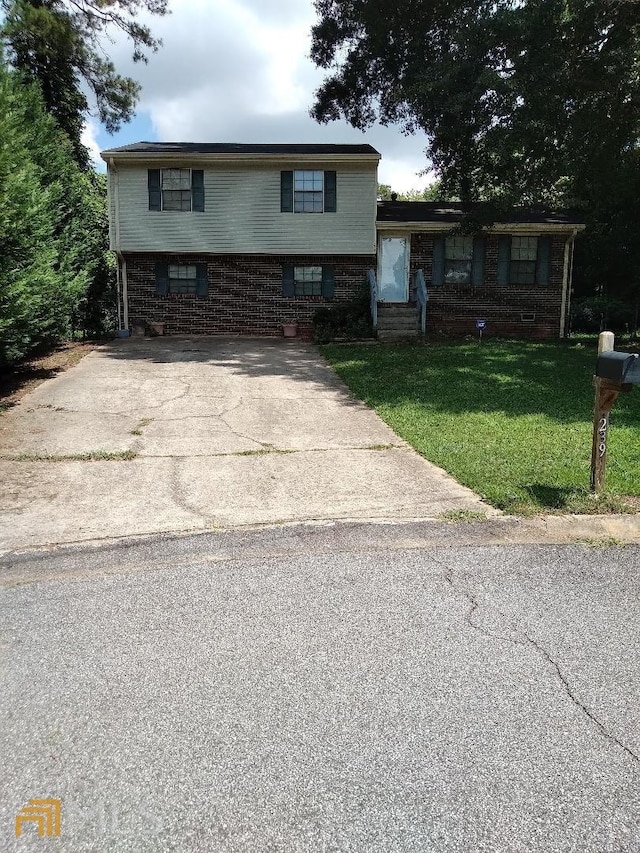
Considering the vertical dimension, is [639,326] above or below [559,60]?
below

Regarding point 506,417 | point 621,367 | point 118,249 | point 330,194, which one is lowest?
point 506,417

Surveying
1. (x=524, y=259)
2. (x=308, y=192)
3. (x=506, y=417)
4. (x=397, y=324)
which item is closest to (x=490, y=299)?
(x=524, y=259)

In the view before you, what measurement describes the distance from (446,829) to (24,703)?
1767mm

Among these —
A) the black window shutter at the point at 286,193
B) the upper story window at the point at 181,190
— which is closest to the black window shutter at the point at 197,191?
the upper story window at the point at 181,190

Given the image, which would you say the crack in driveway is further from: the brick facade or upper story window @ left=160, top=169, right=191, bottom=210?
upper story window @ left=160, top=169, right=191, bottom=210

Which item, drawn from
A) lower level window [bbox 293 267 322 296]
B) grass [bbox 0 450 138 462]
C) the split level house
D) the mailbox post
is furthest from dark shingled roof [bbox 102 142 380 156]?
the mailbox post

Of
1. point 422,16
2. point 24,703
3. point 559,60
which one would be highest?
point 422,16

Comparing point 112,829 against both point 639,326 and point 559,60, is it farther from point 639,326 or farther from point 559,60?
point 639,326

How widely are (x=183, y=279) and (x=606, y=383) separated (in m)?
16.7

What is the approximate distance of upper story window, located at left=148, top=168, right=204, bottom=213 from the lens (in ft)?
63.2

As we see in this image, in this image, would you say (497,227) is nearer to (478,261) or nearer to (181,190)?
(478,261)

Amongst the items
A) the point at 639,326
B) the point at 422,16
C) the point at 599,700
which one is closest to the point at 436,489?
the point at 599,700

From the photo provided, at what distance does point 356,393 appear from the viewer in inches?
435

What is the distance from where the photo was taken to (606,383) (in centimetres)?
510
